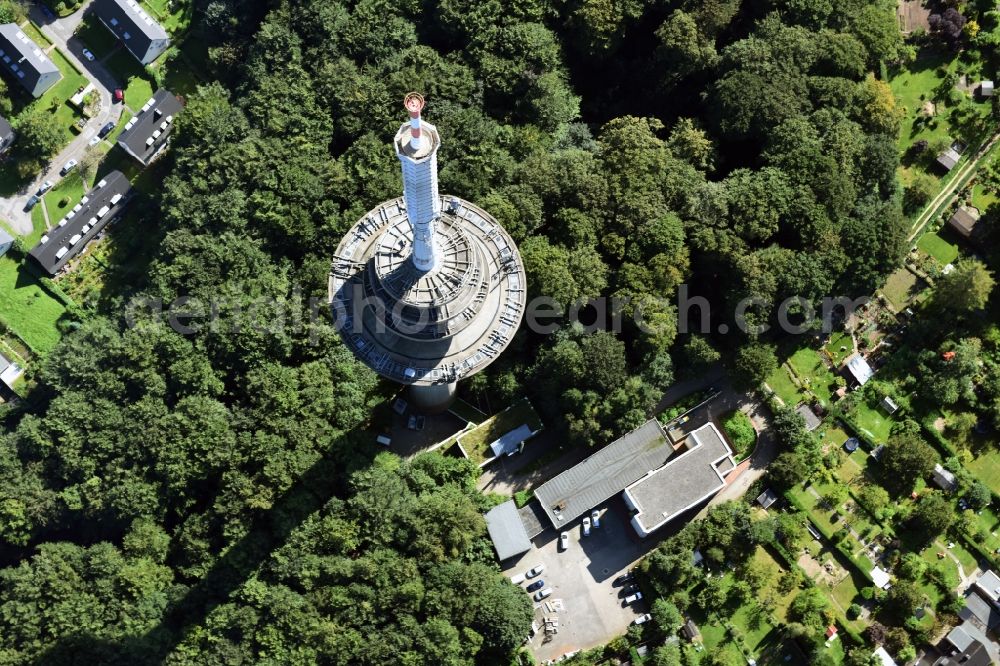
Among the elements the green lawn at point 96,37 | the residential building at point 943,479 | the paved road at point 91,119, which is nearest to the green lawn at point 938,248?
the residential building at point 943,479

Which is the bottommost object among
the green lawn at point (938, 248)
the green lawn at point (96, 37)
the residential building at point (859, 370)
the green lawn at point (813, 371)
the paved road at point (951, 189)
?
the residential building at point (859, 370)

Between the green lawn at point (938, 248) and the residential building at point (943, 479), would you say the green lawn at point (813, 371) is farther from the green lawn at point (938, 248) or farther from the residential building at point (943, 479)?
the green lawn at point (938, 248)

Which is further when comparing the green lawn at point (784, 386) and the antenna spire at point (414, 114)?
the green lawn at point (784, 386)

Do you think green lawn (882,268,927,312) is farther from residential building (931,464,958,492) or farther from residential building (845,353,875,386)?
residential building (931,464,958,492)

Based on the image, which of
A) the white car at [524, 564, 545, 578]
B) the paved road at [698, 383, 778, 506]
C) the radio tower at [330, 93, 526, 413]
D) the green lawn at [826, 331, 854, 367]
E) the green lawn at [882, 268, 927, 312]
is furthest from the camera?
the green lawn at [882, 268, 927, 312]

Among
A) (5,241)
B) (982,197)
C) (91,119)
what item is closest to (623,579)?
(982,197)

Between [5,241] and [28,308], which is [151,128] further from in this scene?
[28,308]

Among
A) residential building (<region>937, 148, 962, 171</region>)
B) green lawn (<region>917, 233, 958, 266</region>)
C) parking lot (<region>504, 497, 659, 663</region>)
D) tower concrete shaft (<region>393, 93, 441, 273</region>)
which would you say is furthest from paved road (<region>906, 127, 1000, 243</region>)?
tower concrete shaft (<region>393, 93, 441, 273</region>)
